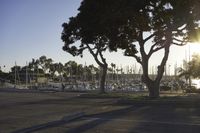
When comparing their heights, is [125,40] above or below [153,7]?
below

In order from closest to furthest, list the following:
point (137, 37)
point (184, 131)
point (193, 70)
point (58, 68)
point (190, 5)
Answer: point (184, 131)
point (190, 5)
point (137, 37)
point (193, 70)
point (58, 68)

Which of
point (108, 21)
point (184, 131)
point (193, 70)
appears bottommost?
point (184, 131)

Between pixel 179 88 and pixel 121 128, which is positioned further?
Answer: pixel 179 88

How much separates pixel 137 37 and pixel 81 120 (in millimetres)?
17218

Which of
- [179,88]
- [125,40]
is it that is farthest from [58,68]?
[125,40]

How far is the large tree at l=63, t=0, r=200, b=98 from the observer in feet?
103

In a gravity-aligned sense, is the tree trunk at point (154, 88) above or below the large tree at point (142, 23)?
below

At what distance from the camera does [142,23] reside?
32875mm

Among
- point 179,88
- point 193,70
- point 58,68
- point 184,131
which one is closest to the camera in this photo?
point 184,131

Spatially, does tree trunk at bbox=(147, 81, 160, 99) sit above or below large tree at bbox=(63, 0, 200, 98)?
below

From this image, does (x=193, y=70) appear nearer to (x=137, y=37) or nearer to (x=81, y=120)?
(x=137, y=37)

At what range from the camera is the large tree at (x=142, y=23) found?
3142 centimetres

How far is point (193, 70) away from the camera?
166 ft

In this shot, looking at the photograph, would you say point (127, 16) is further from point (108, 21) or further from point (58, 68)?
point (58, 68)
